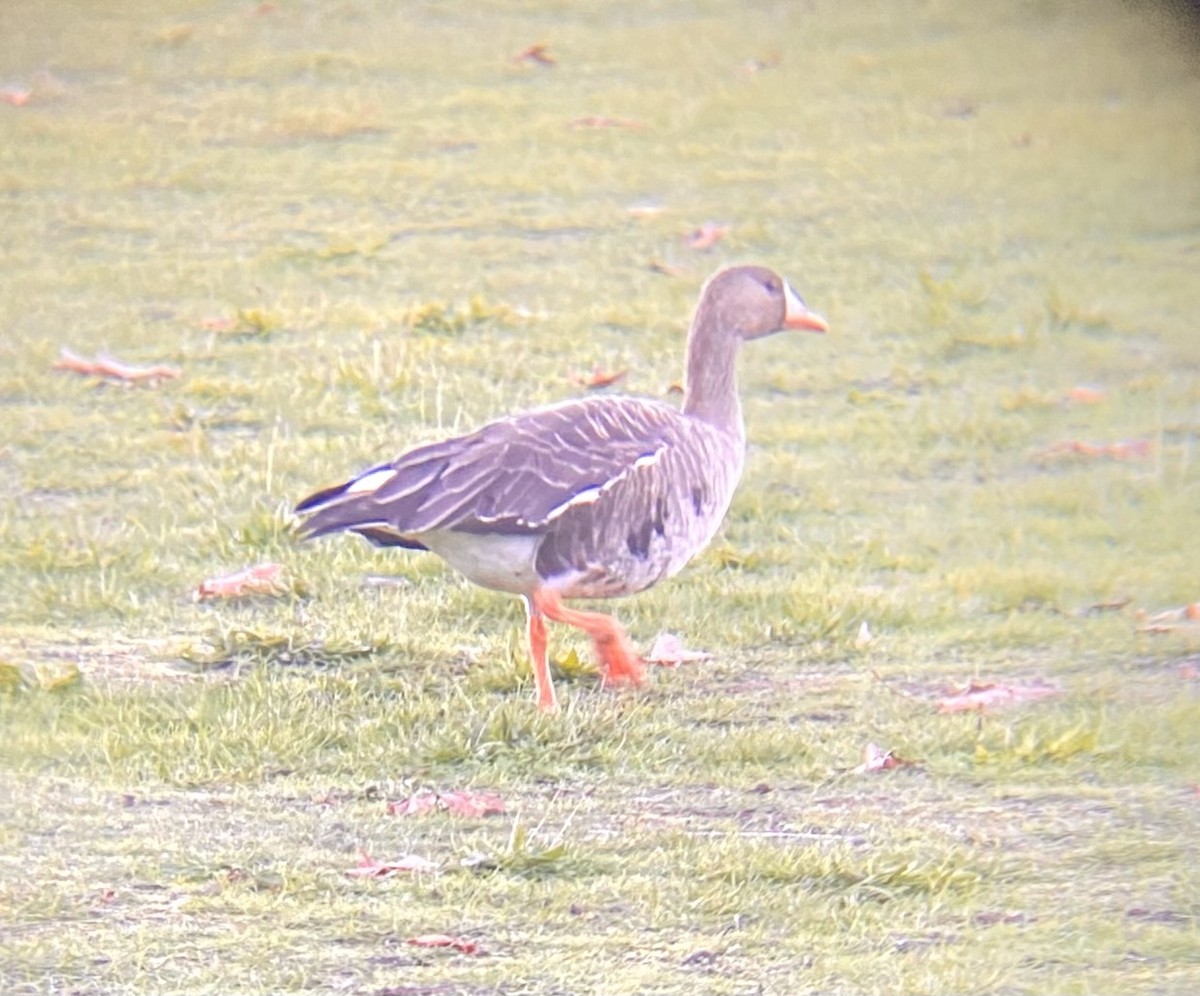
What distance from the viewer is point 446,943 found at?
428cm

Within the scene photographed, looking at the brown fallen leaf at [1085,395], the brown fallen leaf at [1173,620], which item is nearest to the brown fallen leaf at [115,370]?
the brown fallen leaf at [1085,395]

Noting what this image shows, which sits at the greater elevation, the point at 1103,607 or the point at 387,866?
the point at 387,866

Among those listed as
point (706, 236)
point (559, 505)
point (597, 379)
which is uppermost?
point (559, 505)

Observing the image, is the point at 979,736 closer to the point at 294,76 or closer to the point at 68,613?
the point at 68,613

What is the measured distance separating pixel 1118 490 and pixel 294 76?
7168mm

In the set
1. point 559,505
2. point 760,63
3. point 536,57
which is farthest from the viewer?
point 760,63

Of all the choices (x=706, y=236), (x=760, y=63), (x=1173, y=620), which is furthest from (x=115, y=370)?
(x=760, y=63)

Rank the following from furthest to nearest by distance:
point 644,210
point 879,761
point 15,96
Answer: point 15,96, point 644,210, point 879,761

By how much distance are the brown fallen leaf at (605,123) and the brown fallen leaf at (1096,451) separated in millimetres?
4877

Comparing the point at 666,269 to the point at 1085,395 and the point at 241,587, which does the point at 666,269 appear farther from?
the point at 241,587

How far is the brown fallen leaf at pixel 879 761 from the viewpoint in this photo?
5344mm

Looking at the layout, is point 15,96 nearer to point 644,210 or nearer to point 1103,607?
point 644,210

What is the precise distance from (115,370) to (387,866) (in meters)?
4.55

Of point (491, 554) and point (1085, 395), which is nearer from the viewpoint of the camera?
point (491, 554)
